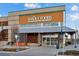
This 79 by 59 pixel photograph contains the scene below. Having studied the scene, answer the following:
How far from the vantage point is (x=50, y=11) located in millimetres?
9047

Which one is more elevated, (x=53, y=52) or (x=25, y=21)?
(x=25, y=21)

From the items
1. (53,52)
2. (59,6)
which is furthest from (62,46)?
(59,6)

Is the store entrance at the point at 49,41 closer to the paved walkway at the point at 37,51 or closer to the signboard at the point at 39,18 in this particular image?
the paved walkway at the point at 37,51

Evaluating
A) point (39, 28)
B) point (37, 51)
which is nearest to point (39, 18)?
point (39, 28)

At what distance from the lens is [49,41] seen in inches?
358

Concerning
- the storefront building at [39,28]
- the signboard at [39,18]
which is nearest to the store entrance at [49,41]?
the storefront building at [39,28]

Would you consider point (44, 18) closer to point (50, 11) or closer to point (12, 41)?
point (50, 11)

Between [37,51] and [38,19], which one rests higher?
[38,19]

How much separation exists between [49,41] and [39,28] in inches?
12.4

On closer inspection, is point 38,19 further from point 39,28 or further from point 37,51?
point 37,51

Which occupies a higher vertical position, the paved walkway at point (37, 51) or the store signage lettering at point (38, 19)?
the store signage lettering at point (38, 19)

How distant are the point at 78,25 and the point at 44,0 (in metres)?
0.81

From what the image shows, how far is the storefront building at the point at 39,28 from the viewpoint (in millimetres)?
9062

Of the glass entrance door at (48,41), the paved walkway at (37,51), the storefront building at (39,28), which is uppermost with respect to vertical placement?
the storefront building at (39,28)
